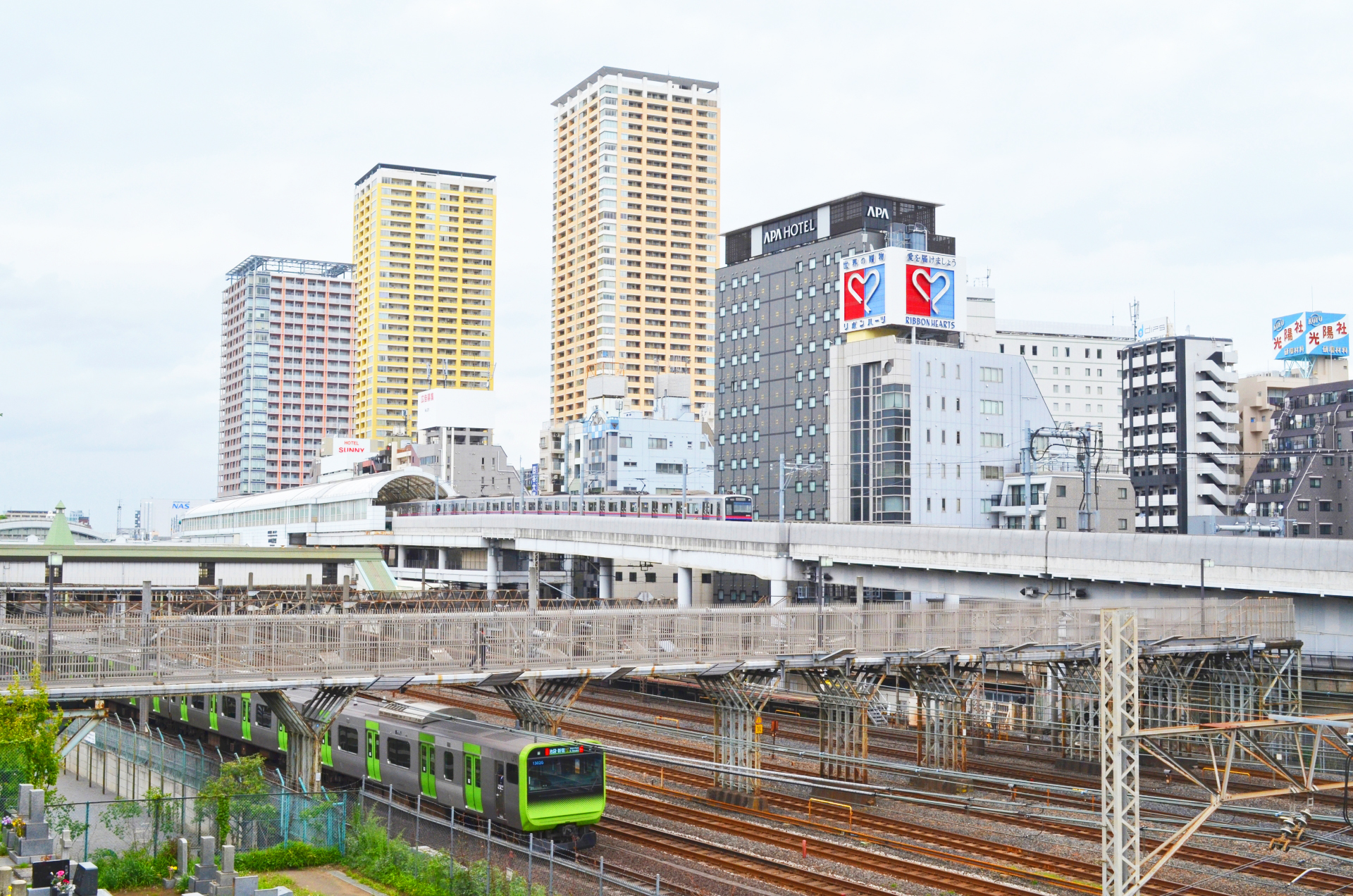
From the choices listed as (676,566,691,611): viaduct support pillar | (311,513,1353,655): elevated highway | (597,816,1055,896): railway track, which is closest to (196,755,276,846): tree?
(597,816,1055,896): railway track

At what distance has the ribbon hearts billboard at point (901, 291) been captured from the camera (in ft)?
325

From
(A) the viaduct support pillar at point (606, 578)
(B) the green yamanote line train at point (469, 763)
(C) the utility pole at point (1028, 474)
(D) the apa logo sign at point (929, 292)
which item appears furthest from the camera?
(A) the viaduct support pillar at point (606, 578)

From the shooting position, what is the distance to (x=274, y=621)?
32.6m

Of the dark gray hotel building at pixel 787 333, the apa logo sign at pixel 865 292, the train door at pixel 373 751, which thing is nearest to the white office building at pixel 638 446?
the dark gray hotel building at pixel 787 333

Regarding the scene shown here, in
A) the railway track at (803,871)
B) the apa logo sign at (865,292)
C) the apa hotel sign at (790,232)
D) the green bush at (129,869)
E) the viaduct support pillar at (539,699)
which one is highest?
the apa hotel sign at (790,232)

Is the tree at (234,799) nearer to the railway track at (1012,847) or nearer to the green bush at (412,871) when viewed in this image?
the green bush at (412,871)

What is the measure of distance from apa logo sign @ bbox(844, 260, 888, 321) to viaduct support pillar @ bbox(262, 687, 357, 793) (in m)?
72.7

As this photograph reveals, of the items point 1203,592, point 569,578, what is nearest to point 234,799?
point 1203,592

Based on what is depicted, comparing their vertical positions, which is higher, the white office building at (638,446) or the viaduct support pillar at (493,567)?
the white office building at (638,446)

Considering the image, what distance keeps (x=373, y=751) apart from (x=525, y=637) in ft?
20.4

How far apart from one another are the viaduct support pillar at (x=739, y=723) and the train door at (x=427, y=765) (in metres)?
8.41

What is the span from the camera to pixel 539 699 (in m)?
38.8

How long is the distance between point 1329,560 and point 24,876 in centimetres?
4441

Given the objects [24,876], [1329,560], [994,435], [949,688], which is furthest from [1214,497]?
[24,876]
